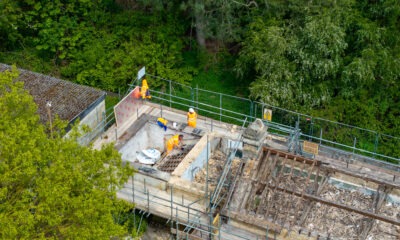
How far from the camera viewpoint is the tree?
21.7 metres

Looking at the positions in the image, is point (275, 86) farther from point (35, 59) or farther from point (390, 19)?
point (35, 59)

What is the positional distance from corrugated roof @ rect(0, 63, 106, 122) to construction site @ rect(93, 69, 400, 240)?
1549 millimetres

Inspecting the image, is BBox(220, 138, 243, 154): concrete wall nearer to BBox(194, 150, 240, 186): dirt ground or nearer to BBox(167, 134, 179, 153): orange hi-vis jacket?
BBox(194, 150, 240, 186): dirt ground

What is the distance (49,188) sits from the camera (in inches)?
863

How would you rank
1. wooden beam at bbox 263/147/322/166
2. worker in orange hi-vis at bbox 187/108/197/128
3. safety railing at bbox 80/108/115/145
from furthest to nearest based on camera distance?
worker in orange hi-vis at bbox 187/108/197/128
safety railing at bbox 80/108/115/145
wooden beam at bbox 263/147/322/166

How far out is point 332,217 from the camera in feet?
97.3

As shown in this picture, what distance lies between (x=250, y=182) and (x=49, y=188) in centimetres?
1081

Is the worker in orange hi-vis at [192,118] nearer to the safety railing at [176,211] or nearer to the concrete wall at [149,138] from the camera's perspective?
the concrete wall at [149,138]

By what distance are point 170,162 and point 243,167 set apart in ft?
13.6

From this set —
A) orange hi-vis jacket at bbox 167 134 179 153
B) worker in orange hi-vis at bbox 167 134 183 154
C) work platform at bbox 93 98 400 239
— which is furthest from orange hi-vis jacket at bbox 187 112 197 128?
orange hi-vis jacket at bbox 167 134 179 153

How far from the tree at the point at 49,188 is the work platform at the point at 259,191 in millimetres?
4357

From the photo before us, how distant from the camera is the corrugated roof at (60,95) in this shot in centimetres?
3400

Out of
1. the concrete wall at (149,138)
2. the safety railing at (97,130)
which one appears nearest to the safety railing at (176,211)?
the concrete wall at (149,138)

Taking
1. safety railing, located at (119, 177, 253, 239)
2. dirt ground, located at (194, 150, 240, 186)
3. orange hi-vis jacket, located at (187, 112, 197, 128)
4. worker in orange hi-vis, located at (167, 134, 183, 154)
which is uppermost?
orange hi-vis jacket, located at (187, 112, 197, 128)
